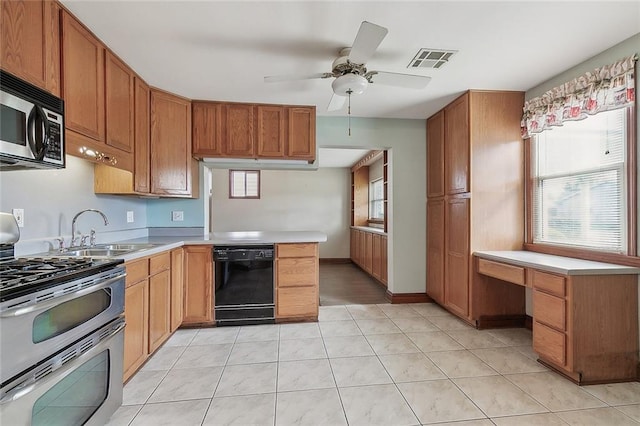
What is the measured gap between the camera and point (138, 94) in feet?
8.67

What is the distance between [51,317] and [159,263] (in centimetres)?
119

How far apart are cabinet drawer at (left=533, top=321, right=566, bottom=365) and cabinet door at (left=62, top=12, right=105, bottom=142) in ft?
11.8

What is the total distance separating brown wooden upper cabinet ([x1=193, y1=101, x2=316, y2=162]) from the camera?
3.22 m

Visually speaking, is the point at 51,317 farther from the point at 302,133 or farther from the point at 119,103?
the point at 302,133

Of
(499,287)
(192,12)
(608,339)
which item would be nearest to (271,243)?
(192,12)

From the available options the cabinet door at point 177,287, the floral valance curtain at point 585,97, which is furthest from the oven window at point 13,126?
the floral valance curtain at point 585,97

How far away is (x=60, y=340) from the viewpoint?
1.28 m

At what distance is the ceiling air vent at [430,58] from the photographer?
2.22m

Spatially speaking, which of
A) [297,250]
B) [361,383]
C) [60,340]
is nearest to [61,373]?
[60,340]

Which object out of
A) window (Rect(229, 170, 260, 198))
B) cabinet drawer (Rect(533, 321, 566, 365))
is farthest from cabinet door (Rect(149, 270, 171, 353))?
window (Rect(229, 170, 260, 198))

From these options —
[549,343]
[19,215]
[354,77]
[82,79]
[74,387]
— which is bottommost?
[549,343]

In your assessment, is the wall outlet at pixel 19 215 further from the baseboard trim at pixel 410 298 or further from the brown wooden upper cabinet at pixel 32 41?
the baseboard trim at pixel 410 298

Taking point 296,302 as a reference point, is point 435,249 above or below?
above

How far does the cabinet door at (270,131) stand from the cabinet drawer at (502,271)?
2.41m
